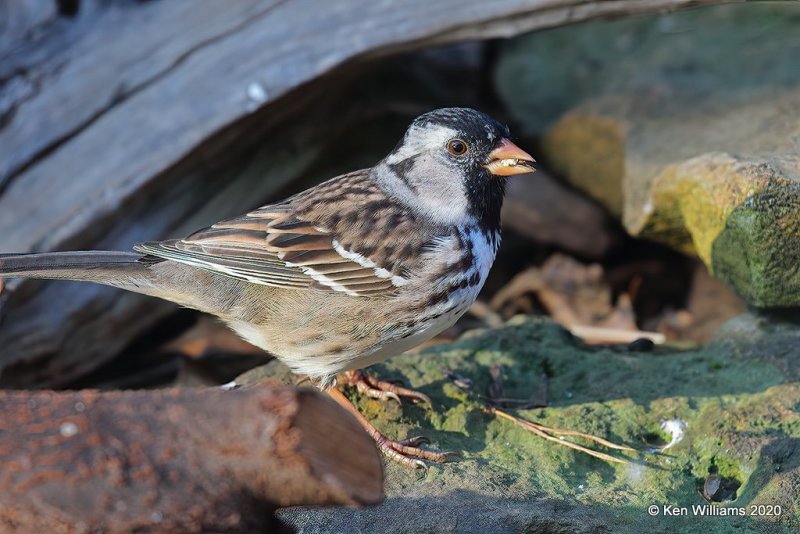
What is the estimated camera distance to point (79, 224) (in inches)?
205

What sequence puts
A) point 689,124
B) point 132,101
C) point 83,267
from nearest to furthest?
point 83,267
point 132,101
point 689,124

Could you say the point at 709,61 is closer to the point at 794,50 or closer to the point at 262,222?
the point at 794,50

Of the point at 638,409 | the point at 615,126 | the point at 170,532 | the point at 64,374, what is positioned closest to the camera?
the point at 170,532

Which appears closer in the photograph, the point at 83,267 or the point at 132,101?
the point at 83,267

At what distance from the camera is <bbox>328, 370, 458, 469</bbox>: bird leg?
361 centimetres

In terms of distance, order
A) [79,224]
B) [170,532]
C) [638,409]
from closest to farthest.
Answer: [170,532], [638,409], [79,224]

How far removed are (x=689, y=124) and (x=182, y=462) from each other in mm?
4180

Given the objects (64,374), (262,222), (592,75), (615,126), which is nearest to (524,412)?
(262,222)

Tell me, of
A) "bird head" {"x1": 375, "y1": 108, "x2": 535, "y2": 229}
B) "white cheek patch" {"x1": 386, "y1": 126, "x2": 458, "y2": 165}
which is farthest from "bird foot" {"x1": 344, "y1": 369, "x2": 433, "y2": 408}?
"white cheek patch" {"x1": 386, "y1": 126, "x2": 458, "y2": 165}

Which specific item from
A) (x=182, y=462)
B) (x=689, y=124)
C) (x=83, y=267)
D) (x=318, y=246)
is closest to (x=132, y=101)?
(x=83, y=267)

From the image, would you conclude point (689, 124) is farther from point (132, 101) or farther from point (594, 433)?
Answer: point (132, 101)

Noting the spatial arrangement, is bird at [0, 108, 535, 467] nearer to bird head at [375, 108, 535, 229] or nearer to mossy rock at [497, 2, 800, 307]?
bird head at [375, 108, 535, 229]

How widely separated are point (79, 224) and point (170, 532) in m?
3.25

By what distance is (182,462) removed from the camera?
2.35m
